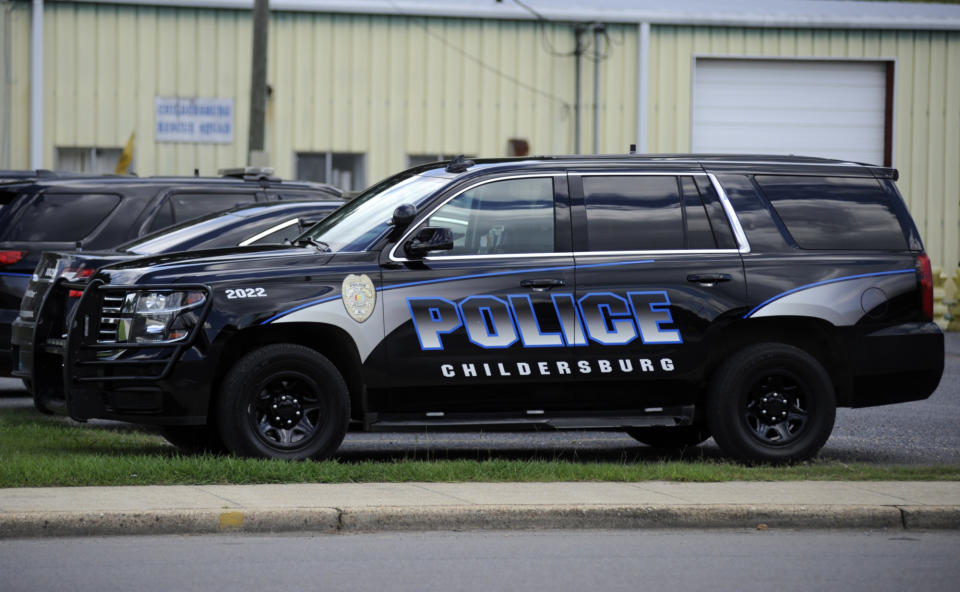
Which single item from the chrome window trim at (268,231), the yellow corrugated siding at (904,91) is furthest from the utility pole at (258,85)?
the chrome window trim at (268,231)

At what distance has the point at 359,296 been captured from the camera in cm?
896

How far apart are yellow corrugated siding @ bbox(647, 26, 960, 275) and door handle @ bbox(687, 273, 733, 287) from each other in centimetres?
1749

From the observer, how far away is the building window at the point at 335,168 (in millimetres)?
25906

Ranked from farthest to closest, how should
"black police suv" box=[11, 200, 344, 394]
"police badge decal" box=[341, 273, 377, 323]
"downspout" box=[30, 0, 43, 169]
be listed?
"downspout" box=[30, 0, 43, 169] → "black police suv" box=[11, 200, 344, 394] → "police badge decal" box=[341, 273, 377, 323]

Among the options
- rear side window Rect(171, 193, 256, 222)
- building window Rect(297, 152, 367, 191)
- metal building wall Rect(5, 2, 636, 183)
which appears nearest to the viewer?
rear side window Rect(171, 193, 256, 222)

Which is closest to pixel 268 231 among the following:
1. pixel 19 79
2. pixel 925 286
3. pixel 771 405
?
pixel 771 405

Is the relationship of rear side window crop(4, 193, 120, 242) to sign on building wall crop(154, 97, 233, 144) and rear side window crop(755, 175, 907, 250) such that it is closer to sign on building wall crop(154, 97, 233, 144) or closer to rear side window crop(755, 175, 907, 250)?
rear side window crop(755, 175, 907, 250)

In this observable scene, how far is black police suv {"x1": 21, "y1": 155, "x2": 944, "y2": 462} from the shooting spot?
8844 millimetres

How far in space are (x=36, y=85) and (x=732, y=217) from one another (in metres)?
17.5

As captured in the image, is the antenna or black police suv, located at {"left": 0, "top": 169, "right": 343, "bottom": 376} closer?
the antenna

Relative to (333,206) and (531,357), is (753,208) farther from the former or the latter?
(333,206)

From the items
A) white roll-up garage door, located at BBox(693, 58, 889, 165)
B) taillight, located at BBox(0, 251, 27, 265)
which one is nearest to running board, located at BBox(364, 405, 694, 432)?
taillight, located at BBox(0, 251, 27, 265)

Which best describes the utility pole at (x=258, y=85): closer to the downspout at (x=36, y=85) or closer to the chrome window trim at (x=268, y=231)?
the downspout at (x=36, y=85)

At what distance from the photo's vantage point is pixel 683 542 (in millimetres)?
7496
